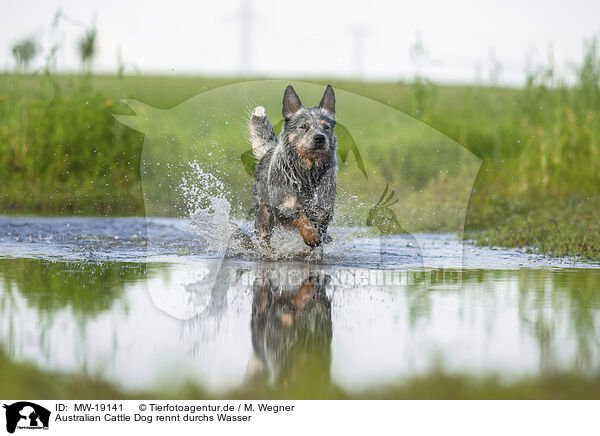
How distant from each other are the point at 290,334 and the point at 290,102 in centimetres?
298

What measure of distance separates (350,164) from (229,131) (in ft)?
9.67

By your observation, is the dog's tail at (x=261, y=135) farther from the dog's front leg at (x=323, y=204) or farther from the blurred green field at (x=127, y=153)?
the blurred green field at (x=127, y=153)

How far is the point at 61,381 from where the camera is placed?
10.2 feet

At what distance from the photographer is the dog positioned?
20.3ft

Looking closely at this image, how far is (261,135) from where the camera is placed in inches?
290

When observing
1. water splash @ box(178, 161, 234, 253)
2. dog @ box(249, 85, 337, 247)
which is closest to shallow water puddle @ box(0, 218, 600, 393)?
dog @ box(249, 85, 337, 247)

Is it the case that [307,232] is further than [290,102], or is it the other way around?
[290,102]

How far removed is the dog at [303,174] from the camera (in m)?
6.18

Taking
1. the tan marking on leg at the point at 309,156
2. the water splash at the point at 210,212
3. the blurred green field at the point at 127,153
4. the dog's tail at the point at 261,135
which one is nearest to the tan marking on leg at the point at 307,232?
the tan marking on leg at the point at 309,156

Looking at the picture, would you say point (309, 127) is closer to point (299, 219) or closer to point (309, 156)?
point (309, 156)

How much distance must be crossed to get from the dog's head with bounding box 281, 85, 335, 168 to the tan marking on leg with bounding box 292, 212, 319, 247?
1.74 ft
